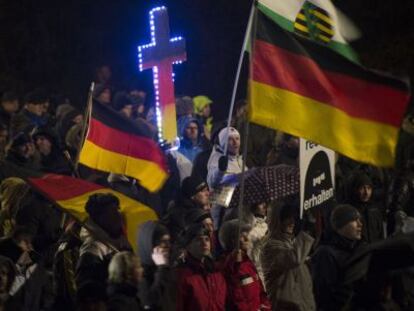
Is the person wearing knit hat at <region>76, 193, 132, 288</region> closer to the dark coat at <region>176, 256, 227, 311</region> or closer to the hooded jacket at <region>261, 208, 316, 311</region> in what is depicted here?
the dark coat at <region>176, 256, 227, 311</region>

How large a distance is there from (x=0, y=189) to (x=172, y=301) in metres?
2.78

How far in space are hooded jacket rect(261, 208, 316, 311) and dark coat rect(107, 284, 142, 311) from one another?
1884mm

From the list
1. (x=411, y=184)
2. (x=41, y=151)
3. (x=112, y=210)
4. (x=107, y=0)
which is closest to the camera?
(x=112, y=210)

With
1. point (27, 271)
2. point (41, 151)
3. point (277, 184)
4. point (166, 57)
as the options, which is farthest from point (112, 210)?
point (166, 57)

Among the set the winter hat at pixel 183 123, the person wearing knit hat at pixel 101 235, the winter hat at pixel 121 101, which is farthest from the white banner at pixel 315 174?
the winter hat at pixel 121 101

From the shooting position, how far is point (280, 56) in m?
8.10

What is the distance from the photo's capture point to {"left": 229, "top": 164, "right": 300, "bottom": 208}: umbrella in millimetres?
9578

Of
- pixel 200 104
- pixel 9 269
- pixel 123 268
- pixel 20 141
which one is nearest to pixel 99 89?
pixel 200 104

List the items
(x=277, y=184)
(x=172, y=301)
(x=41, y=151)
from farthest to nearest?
(x=41, y=151), (x=277, y=184), (x=172, y=301)

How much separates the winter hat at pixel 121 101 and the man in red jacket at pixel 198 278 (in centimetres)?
586

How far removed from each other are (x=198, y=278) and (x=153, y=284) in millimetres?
592

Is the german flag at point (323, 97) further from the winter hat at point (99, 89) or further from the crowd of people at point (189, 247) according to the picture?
the winter hat at point (99, 89)

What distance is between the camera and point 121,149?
9812 millimetres

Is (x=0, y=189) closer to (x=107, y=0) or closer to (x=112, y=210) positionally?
(x=112, y=210)
